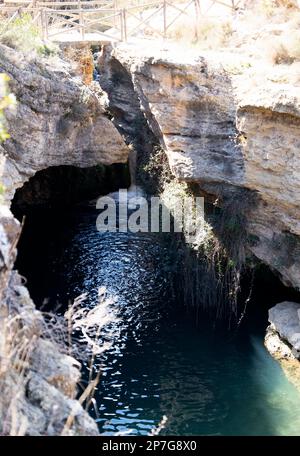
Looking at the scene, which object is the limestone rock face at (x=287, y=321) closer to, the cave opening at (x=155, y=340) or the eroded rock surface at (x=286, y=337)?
the eroded rock surface at (x=286, y=337)

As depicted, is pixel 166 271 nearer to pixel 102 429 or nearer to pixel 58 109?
pixel 58 109

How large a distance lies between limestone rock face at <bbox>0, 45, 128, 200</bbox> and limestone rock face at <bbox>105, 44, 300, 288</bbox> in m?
1.61

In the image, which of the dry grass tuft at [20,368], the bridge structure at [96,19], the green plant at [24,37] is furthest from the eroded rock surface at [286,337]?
the green plant at [24,37]

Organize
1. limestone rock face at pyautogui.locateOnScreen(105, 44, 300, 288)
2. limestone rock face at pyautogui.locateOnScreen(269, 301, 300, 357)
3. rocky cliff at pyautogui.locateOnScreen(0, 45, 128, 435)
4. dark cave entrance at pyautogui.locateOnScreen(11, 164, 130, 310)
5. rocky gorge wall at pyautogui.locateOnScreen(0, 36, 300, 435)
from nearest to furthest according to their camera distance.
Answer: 1. rocky cliff at pyautogui.locateOnScreen(0, 45, 128, 435)
2. limestone rock face at pyautogui.locateOnScreen(105, 44, 300, 288)
3. rocky gorge wall at pyautogui.locateOnScreen(0, 36, 300, 435)
4. limestone rock face at pyautogui.locateOnScreen(269, 301, 300, 357)
5. dark cave entrance at pyautogui.locateOnScreen(11, 164, 130, 310)

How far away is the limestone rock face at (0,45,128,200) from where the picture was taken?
1445cm

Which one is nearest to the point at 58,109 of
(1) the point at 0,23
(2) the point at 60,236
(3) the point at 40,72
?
(3) the point at 40,72

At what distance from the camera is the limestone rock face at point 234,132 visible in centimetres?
1320

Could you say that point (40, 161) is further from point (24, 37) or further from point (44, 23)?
point (44, 23)

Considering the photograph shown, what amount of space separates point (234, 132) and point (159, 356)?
566cm

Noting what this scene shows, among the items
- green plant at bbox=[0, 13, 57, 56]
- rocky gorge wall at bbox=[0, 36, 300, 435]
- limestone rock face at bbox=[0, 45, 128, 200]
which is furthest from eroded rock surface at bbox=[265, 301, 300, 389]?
green plant at bbox=[0, 13, 57, 56]

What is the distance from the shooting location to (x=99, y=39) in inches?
691

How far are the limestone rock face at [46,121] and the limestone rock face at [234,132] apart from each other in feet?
5.27

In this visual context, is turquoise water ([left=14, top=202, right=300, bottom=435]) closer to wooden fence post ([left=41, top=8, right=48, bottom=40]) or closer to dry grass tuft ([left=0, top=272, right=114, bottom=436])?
dry grass tuft ([left=0, top=272, right=114, bottom=436])

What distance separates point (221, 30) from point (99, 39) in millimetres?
3540
